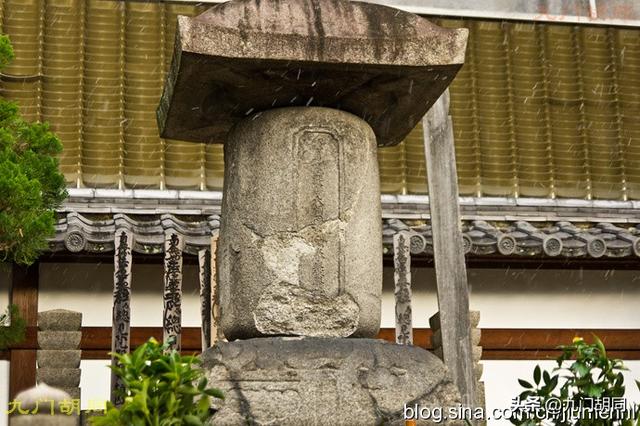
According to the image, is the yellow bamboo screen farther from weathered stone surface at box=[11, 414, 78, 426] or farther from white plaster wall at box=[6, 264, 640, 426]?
weathered stone surface at box=[11, 414, 78, 426]

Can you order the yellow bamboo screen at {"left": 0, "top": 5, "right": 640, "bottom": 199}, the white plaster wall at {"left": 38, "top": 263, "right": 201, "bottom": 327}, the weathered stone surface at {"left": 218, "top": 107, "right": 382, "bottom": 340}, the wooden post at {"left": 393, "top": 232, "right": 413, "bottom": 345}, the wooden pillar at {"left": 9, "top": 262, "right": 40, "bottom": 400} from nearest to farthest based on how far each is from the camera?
1. the weathered stone surface at {"left": 218, "top": 107, "right": 382, "bottom": 340}
2. the wooden post at {"left": 393, "top": 232, "right": 413, "bottom": 345}
3. the wooden pillar at {"left": 9, "top": 262, "right": 40, "bottom": 400}
4. the white plaster wall at {"left": 38, "top": 263, "right": 201, "bottom": 327}
5. the yellow bamboo screen at {"left": 0, "top": 5, "right": 640, "bottom": 199}

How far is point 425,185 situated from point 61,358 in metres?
3.96

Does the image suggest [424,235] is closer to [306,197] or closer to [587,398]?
[306,197]

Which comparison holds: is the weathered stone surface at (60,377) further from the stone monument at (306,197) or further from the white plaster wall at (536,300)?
the stone monument at (306,197)

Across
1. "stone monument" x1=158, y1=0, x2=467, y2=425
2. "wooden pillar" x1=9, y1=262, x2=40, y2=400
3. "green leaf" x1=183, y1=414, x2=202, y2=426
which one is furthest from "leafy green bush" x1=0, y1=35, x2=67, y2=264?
"green leaf" x1=183, y1=414, x2=202, y2=426

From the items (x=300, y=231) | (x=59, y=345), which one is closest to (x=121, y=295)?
(x=59, y=345)

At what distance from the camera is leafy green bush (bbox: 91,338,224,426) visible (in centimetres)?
406

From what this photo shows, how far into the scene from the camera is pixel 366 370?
4793 mm

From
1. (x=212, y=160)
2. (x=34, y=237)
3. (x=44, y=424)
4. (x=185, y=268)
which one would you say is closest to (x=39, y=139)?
(x=34, y=237)

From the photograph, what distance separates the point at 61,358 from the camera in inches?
374

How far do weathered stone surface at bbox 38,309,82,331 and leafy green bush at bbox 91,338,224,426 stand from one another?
17.9ft

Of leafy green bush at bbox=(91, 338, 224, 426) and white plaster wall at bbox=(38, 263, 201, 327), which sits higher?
white plaster wall at bbox=(38, 263, 201, 327)

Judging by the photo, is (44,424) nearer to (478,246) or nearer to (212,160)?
(212,160)

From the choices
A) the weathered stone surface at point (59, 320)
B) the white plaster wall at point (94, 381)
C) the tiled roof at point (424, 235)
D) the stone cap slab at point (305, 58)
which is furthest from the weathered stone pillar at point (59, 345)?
the stone cap slab at point (305, 58)
